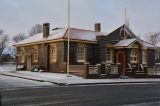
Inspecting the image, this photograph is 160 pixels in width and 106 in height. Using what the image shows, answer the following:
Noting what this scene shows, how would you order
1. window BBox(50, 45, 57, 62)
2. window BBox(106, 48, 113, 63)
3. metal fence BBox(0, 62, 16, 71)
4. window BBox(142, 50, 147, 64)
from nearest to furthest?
1. window BBox(50, 45, 57, 62)
2. window BBox(106, 48, 113, 63)
3. window BBox(142, 50, 147, 64)
4. metal fence BBox(0, 62, 16, 71)

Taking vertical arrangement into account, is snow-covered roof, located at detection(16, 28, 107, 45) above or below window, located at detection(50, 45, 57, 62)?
above

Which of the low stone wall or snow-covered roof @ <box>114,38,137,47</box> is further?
snow-covered roof @ <box>114,38,137,47</box>

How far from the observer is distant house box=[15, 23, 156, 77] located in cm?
3869

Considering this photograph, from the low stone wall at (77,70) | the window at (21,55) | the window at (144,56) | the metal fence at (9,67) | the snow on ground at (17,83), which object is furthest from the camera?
the metal fence at (9,67)

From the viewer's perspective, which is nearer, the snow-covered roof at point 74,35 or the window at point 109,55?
the snow-covered roof at point 74,35

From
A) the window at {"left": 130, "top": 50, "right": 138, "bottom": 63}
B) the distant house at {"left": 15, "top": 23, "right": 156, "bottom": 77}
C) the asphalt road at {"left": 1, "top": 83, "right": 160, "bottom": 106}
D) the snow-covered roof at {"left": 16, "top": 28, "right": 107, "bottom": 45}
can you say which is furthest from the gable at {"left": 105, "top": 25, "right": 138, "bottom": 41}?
the asphalt road at {"left": 1, "top": 83, "right": 160, "bottom": 106}

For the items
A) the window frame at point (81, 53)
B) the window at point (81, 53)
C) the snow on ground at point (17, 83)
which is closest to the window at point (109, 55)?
the window frame at point (81, 53)

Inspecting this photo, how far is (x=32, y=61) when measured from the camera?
43812 millimetres

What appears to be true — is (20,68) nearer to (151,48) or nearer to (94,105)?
(151,48)

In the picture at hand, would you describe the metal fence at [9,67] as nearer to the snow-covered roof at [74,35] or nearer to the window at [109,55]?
the snow-covered roof at [74,35]

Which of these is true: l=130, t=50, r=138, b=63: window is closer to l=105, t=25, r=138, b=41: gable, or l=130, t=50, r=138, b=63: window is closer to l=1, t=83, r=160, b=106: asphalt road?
l=105, t=25, r=138, b=41: gable

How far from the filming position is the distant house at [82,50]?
38.7m

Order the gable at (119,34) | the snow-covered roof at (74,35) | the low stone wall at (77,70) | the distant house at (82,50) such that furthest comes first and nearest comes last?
the gable at (119,34), the snow-covered roof at (74,35), the distant house at (82,50), the low stone wall at (77,70)

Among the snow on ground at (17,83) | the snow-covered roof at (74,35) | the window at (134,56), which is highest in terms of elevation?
the snow-covered roof at (74,35)
